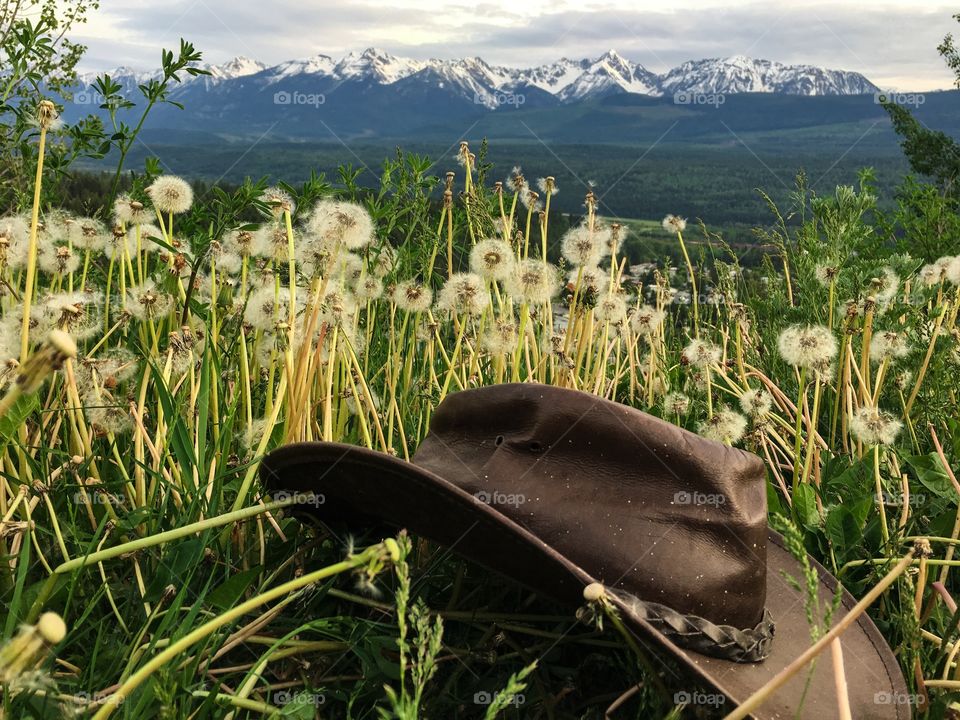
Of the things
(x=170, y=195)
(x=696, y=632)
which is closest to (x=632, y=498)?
(x=696, y=632)

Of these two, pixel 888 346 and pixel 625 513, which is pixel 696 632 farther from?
pixel 888 346

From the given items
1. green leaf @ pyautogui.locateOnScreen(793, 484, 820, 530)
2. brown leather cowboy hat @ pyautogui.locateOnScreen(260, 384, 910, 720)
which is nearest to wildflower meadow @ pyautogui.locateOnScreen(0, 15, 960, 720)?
green leaf @ pyautogui.locateOnScreen(793, 484, 820, 530)

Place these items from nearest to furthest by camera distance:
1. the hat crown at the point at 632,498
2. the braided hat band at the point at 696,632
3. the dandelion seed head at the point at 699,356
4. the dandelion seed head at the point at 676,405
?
the braided hat band at the point at 696,632 < the hat crown at the point at 632,498 < the dandelion seed head at the point at 699,356 < the dandelion seed head at the point at 676,405

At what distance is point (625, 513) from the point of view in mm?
1978

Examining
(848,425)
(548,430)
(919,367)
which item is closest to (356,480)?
(548,430)

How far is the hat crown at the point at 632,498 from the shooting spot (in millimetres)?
1918

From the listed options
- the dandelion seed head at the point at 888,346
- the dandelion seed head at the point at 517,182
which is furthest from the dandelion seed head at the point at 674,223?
the dandelion seed head at the point at 888,346

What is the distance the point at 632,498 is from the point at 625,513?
0.04m

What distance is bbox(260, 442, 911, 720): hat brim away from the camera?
170 centimetres

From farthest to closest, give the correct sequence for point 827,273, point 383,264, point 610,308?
point 383,264 < point 610,308 < point 827,273

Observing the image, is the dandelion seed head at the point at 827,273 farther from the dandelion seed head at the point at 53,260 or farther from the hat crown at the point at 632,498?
the dandelion seed head at the point at 53,260

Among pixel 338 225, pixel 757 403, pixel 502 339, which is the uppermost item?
pixel 338 225

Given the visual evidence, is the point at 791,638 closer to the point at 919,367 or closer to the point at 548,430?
the point at 548,430

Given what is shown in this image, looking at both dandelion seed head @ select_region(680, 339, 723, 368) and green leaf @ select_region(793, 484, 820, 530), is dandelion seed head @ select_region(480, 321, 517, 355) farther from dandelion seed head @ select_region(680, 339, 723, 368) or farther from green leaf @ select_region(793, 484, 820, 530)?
green leaf @ select_region(793, 484, 820, 530)
